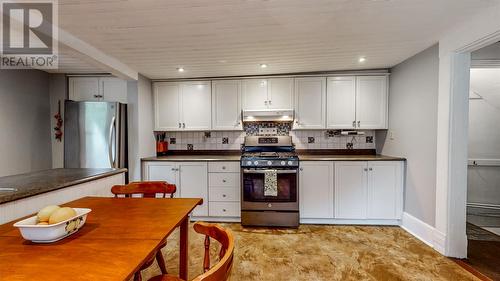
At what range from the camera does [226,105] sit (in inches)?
144

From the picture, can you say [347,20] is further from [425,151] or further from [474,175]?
[474,175]

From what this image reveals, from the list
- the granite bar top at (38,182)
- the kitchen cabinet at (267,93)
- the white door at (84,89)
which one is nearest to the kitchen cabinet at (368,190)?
the kitchen cabinet at (267,93)

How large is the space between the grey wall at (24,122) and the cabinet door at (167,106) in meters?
1.52

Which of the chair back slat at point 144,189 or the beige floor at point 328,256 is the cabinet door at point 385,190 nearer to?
the beige floor at point 328,256

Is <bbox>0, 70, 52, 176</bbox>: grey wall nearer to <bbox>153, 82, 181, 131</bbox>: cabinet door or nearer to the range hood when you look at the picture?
<bbox>153, 82, 181, 131</bbox>: cabinet door

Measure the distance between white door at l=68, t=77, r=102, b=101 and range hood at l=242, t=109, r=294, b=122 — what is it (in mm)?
2207

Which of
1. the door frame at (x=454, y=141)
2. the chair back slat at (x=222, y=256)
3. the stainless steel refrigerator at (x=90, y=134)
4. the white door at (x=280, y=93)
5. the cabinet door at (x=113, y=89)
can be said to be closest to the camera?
the chair back slat at (x=222, y=256)

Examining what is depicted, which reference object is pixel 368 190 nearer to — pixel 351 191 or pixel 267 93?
pixel 351 191

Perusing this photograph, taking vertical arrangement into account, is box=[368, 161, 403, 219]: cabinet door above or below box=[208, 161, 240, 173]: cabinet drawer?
below

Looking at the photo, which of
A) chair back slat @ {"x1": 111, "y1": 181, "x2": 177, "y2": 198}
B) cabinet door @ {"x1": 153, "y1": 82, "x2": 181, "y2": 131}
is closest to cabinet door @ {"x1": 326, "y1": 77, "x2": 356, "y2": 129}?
cabinet door @ {"x1": 153, "y1": 82, "x2": 181, "y2": 131}

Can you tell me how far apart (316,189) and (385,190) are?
0.91m

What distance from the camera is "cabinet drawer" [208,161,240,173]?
10.9 feet

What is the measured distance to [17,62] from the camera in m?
2.93

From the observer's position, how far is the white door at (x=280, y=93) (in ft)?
11.7
